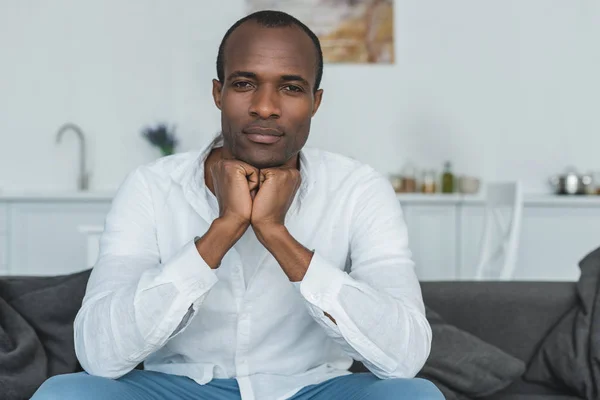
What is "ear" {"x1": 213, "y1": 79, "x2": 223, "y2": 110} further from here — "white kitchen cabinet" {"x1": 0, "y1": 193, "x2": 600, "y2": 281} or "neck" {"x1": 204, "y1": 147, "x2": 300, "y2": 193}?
"white kitchen cabinet" {"x1": 0, "y1": 193, "x2": 600, "y2": 281}

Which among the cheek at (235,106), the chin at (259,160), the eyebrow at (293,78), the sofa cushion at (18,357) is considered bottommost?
the sofa cushion at (18,357)

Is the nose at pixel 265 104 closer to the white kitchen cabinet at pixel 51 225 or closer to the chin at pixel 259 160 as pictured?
the chin at pixel 259 160

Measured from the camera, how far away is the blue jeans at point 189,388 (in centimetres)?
128

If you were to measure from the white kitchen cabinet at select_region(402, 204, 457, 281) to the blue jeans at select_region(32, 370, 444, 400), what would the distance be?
3213 millimetres

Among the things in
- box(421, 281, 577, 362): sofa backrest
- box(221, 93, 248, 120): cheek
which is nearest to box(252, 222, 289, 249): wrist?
box(221, 93, 248, 120): cheek

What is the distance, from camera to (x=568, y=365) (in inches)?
81.8

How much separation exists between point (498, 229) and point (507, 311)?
198cm

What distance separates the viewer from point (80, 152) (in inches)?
202

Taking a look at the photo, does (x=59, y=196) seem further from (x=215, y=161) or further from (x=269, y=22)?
(x=269, y=22)

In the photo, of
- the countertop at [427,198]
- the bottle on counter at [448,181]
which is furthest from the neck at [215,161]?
the bottle on counter at [448,181]

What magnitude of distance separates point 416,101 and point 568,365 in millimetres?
3305

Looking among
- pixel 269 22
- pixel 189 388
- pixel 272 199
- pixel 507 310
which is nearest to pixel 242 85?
pixel 269 22

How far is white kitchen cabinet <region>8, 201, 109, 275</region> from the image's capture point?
4.71 m

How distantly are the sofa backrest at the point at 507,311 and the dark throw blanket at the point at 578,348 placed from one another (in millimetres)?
35
